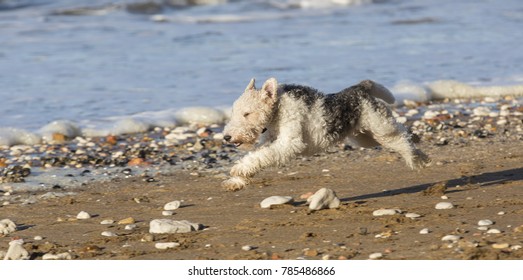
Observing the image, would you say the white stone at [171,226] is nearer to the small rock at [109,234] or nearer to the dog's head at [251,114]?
the small rock at [109,234]

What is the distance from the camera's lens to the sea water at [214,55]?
13.3 metres

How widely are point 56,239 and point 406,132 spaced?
302cm

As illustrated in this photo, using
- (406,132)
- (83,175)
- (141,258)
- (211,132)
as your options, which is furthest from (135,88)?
(141,258)

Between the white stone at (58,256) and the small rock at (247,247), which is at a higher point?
the white stone at (58,256)

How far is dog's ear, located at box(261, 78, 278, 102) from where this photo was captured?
289 inches

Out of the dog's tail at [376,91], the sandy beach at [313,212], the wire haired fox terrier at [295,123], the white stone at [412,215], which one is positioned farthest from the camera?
the dog's tail at [376,91]

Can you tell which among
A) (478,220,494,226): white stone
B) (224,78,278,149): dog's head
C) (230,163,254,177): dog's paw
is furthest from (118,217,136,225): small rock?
(478,220,494,226): white stone

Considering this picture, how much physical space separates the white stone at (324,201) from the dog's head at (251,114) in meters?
0.70

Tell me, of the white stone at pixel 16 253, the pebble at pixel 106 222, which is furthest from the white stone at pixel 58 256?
the pebble at pixel 106 222

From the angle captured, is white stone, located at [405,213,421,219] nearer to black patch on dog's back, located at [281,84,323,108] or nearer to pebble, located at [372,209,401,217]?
pebble, located at [372,209,401,217]

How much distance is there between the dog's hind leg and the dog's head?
95 centimetres

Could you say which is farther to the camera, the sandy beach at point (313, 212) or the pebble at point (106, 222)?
the pebble at point (106, 222)

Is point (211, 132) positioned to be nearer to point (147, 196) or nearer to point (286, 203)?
point (147, 196)

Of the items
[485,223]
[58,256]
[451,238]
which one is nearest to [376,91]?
[485,223]
